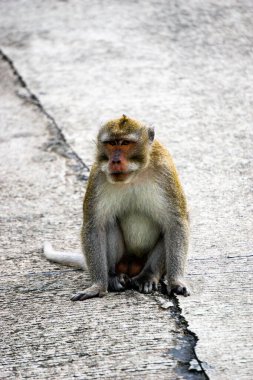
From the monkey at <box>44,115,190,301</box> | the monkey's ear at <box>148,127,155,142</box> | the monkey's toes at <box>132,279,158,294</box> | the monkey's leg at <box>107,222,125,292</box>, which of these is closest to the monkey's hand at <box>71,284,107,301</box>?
the monkey at <box>44,115,190,301</box>

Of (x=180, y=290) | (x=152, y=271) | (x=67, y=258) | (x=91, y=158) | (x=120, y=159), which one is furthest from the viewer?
(x=91, y=158)

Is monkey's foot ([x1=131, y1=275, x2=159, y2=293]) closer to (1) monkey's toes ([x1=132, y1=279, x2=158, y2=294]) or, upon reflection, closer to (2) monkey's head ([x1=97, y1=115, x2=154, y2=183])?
(1) monkey's toes ([x1=132, y1=279, x2=158, y2=294])

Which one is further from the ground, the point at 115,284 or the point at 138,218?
the point at 138,218

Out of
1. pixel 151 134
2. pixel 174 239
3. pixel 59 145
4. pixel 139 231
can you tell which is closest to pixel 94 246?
pixel 139 231

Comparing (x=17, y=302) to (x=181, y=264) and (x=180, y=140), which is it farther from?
(x=180, y=140)

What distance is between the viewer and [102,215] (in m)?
4.57

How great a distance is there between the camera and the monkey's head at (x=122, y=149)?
427 centimetres

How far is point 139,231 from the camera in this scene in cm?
466

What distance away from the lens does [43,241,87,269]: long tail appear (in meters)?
5.01

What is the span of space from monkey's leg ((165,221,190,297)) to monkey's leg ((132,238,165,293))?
0.33 ft

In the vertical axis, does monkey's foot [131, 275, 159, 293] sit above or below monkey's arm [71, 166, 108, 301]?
below

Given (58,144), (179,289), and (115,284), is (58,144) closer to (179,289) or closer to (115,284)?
(115,284)

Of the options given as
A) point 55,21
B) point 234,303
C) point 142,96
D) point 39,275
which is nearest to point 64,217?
point 39,275

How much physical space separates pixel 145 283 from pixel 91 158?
2.57 m
